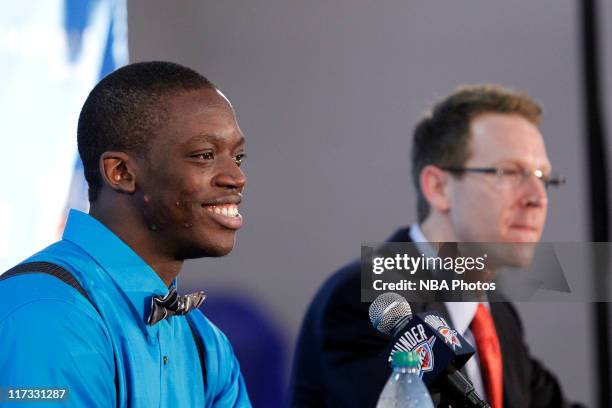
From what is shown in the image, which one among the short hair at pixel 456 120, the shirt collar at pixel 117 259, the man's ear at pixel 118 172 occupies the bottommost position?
the shirt collar at pixel 117 259

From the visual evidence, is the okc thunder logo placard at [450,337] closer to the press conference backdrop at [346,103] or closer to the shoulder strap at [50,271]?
the shoulder strap at [50,271]

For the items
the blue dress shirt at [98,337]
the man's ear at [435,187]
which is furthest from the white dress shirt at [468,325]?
the blue dress shirt at [98,337]

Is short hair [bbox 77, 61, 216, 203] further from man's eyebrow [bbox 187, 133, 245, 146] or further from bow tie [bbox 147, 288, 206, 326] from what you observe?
bow tie [bbox 147, 288, 206, 326]

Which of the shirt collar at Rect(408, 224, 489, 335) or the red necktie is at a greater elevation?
the shirt collar at Rect(408, 224, 489, 335)

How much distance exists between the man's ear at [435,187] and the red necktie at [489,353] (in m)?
0.40

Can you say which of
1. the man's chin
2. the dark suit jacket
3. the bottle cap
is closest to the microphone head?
the bottle cap

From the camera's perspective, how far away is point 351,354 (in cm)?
249

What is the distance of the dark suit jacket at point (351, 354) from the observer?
2.45m

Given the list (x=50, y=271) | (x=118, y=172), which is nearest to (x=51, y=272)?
(x=50, y=271)

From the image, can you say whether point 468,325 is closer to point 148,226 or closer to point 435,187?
point 435,187

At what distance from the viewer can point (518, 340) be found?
2.90m

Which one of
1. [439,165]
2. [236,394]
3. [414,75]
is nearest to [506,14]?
[414,75]

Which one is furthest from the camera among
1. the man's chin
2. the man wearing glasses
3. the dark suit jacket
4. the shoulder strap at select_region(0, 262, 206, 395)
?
the man's chin

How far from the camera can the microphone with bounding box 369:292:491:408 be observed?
1319 mm
